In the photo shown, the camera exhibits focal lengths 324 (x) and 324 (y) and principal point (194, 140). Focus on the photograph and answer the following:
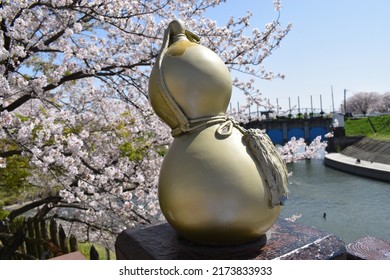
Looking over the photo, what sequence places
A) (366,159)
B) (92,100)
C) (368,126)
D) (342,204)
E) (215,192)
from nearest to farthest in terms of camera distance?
(215,192), (92,100), (342,204), (366,159), (368,126)

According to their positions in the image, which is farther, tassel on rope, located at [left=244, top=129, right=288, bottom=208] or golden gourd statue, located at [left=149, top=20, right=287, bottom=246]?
tassel on rope, located at [left=244, top=129, right=288, bottom=208]

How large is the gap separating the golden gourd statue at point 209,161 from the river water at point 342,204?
37.0 feet

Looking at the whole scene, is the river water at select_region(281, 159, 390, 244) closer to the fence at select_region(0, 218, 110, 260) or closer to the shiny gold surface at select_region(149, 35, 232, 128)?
the fence at select_region(0, 218, 110, 260)

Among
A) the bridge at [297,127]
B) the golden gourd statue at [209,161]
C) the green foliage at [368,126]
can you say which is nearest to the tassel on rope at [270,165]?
the golden gourd statue at [209,161]

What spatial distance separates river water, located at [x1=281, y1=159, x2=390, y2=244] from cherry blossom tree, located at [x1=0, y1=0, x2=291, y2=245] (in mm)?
9560

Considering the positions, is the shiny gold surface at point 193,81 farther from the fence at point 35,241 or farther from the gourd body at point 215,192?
the fence at point 35,241

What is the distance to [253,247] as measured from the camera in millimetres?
2520

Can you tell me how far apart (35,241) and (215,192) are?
5.03 meters

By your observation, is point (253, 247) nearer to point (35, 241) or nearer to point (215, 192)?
point (215, 192)

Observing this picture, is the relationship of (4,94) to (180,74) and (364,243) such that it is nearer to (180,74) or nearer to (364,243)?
(180,74)

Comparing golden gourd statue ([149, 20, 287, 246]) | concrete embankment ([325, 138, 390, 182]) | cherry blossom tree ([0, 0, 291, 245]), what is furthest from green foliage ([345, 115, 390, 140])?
golden gourd statue ([149, 20, 287, 246])

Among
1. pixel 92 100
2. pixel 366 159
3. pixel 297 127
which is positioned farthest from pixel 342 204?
pixel 297 127

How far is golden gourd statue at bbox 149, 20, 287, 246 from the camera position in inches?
91.1

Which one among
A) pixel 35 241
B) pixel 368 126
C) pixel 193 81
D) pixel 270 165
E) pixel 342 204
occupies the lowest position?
pixel 342 204
